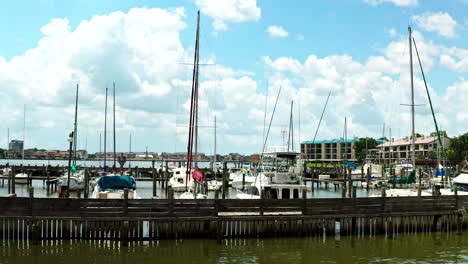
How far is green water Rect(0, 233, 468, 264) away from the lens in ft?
68.6

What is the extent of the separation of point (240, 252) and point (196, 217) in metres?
2.90

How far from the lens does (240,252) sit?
22.3m

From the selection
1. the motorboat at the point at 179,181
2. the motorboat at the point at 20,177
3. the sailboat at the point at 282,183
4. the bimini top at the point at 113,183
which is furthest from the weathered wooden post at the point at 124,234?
the motorboat at the point at 20,177

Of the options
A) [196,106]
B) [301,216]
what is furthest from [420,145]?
[301,216]

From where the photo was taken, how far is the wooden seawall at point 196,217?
22.5 metres

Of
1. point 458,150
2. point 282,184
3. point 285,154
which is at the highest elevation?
point 458,150

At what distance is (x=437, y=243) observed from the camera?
2539 centimetres

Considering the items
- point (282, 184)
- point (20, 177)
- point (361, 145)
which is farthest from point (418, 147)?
point (282, 184)

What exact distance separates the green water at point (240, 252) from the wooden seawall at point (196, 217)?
1.48 feet

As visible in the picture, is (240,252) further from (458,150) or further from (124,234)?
(458,150)

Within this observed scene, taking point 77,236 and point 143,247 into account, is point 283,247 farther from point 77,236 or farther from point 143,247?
point 77,236

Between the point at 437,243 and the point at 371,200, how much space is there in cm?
432

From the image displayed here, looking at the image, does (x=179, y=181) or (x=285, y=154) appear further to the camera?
(x=179, y=181)

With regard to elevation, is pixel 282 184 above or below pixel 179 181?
above
